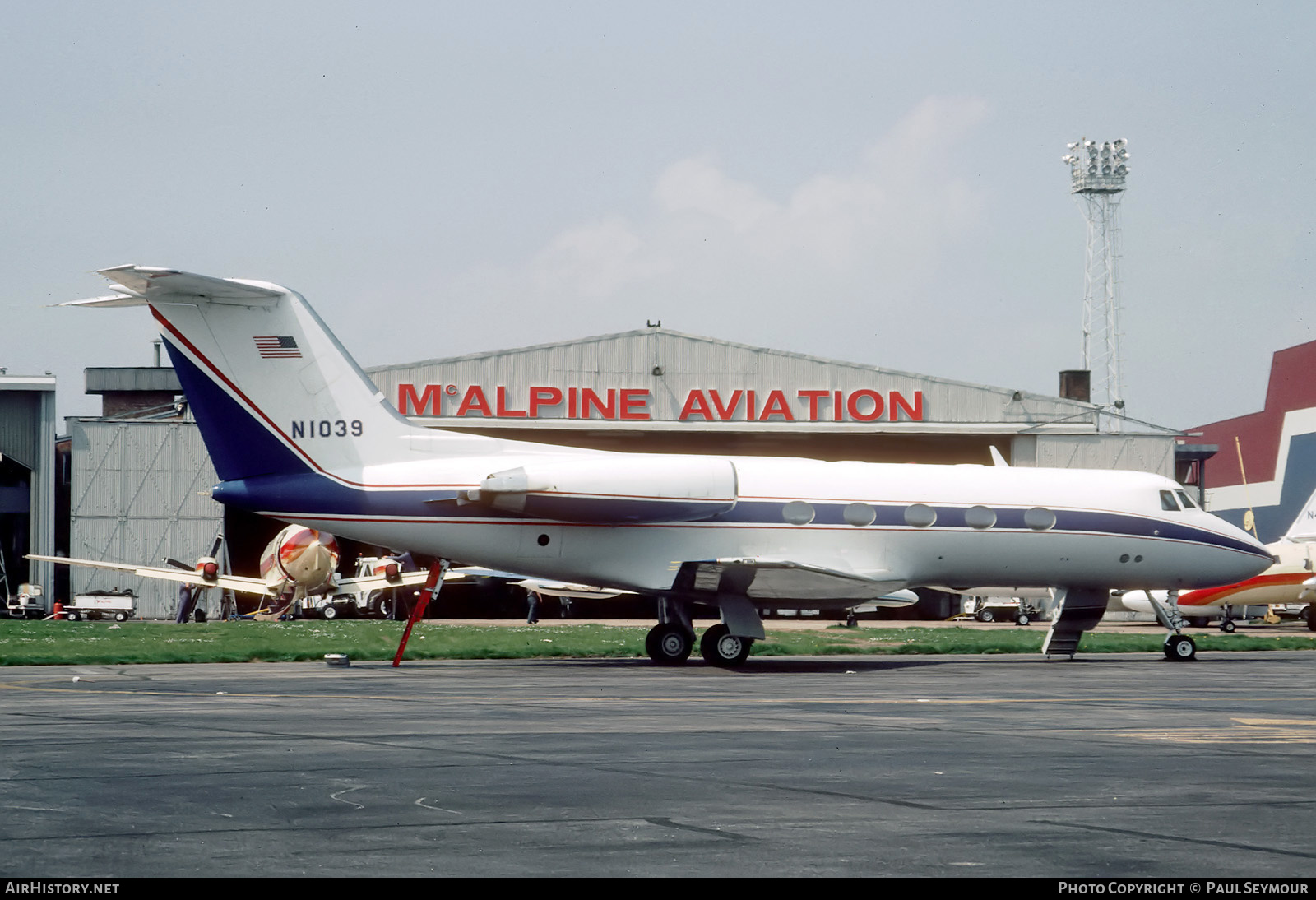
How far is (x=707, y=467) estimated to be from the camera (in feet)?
76.0

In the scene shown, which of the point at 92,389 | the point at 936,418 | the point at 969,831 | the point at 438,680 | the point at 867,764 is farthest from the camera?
the point at 92,389

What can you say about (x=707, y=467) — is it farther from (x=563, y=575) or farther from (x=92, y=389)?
(x=92, y=389)

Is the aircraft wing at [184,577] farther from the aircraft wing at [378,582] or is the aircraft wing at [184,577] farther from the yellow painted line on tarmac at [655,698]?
the yellow painted line on tarmac at [655,698]

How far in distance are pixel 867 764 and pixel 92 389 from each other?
66.2 metres

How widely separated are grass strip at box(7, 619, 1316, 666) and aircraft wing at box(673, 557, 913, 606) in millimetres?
3741

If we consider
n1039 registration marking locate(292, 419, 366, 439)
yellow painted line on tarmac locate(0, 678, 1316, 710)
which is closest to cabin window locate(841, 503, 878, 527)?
yellow painted line on tarmac locate(0, 678, 1316, 710)

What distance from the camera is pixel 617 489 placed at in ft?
73.6

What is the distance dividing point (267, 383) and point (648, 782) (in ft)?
47.5

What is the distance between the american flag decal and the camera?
21797 millimetres

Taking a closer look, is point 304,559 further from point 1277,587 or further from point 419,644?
point 1277,587

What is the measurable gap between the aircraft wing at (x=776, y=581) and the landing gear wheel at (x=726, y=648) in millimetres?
745

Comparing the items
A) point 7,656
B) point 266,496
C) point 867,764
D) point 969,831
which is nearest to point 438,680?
point 266,496

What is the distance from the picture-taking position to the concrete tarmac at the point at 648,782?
21.4ft

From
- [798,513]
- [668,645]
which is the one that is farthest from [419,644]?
[798,513]
